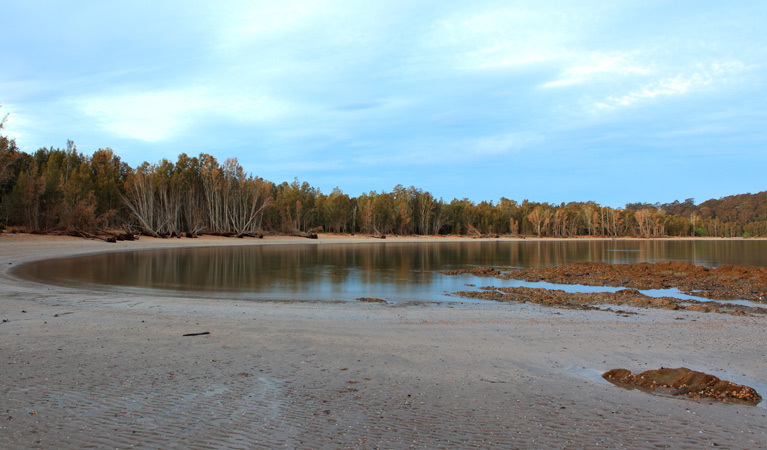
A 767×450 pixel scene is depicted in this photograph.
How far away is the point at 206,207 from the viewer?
7031 cm

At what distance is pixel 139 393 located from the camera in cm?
473

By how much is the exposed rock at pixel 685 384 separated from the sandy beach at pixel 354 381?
24 cm

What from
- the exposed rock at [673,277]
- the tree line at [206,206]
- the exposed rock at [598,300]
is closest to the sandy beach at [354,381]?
the exposed rock at [598,300]

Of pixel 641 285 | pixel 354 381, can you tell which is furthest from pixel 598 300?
pixel 354 381

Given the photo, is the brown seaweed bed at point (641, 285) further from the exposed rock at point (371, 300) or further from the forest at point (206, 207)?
the forest at point (206, 207)

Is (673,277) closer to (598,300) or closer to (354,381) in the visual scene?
(598,300)

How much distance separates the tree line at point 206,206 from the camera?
44.9 m

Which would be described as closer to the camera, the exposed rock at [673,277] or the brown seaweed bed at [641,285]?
the brown seaweed bed at [641,285]

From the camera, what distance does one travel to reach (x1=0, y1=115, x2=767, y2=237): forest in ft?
147

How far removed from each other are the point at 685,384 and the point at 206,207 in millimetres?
72747

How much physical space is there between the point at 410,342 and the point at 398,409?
3.09 metres

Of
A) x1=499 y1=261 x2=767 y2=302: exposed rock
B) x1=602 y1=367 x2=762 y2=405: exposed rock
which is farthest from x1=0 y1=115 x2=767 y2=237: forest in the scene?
x1=602 y1=367 x2=762 y2=405: exposed rock

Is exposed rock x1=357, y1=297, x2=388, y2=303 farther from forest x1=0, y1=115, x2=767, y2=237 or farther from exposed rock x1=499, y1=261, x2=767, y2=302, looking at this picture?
forest x1=0, y1=115, x2=767, y2=237

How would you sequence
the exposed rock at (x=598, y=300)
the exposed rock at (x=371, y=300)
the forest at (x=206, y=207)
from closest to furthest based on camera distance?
the exposed rock at (x=598, y=300)
the exposed rock at (x=371, y=300)
the forest at (x=206, y=207)
